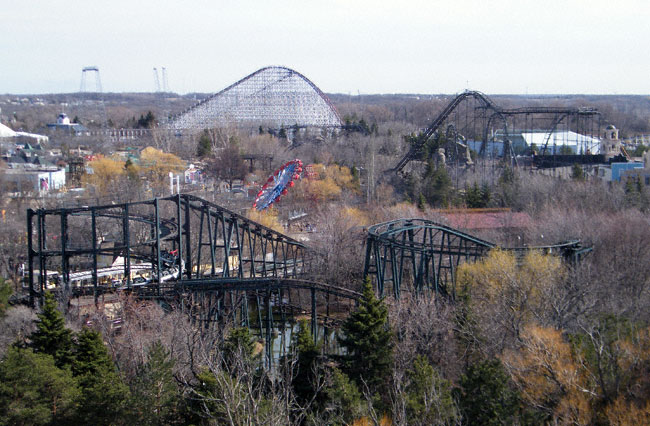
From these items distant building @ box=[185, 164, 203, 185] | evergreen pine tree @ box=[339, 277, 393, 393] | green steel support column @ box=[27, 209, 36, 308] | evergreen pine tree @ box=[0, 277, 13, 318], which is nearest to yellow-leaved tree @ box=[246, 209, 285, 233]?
distant building @ box=[185, 164, 203, 185]

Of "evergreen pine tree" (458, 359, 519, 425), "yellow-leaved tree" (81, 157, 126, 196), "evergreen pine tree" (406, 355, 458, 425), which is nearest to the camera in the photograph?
"evergreen pine tree" (406, 355, 458, 425)

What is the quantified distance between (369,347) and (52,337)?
5311 millimetres

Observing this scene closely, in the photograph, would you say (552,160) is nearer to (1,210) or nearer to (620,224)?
(620,224)

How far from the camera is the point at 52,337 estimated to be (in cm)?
1194

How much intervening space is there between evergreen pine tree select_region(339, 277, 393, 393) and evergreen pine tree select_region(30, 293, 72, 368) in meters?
4.64

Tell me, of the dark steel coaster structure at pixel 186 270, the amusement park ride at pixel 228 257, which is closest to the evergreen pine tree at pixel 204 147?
the amusement park ride at pixel 228 257

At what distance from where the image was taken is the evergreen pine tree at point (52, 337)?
11.8 meters

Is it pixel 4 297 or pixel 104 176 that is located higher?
pixel 104 176

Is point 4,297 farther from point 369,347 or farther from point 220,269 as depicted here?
point 369,347

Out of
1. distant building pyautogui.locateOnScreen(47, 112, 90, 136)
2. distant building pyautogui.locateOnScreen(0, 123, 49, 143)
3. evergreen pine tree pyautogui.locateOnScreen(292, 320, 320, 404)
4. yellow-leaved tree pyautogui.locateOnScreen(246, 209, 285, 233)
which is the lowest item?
evergreen pine tree pyautogui.locateOnScreen(292, 320, 320, 404)

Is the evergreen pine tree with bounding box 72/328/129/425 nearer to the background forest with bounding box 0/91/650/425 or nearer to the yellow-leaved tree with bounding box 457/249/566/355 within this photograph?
the background forest with bounding box 0/91/650/425

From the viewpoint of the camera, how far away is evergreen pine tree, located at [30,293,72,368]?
465 inches

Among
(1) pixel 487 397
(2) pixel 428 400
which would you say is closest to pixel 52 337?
(2) pixel 428 400

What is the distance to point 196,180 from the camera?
37312 millimetres
